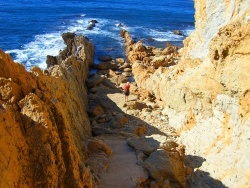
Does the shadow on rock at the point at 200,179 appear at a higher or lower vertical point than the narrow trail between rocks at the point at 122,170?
lower

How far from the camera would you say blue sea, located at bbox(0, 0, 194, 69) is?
4538cm

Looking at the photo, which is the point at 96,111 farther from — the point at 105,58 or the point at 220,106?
the point at 105,58

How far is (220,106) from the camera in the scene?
55.3ft

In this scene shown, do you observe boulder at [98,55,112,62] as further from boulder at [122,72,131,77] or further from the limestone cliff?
A: the limestone cliff

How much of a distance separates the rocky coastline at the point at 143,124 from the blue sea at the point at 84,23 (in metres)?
17.3

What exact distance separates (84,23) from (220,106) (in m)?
50.9

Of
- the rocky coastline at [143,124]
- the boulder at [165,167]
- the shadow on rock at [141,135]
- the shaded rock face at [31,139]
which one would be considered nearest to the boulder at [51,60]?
the rocky coastline at [143,124]

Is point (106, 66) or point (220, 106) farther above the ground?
point (220, 106)

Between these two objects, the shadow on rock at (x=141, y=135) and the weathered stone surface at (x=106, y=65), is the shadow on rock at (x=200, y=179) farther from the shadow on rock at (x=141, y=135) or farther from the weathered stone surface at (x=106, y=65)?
the weathered stone surface at (x=106, y=65)

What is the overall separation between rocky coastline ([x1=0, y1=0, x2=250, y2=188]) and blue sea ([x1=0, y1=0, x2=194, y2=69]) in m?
17.3

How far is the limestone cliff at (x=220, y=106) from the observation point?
14.6 metres

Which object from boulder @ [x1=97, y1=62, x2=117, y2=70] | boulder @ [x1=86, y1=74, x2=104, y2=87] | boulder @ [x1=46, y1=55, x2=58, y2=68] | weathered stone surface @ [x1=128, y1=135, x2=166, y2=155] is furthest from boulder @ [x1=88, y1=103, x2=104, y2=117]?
boulder @ [x1=97, y1=62, x2=117, y2=70]

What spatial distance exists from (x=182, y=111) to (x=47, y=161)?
1411 cm

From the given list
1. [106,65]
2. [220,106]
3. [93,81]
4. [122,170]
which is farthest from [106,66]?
[122,170]
